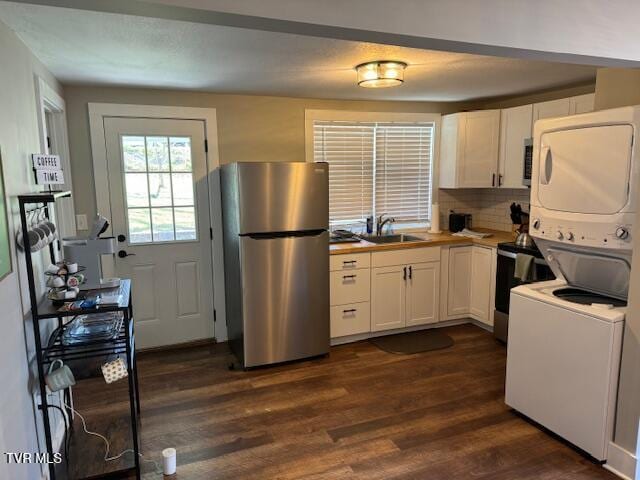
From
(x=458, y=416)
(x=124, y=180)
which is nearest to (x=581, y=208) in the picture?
(x=458, y=416)

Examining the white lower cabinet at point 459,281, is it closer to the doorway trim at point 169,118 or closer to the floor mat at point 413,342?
the floor mat at point 413,342

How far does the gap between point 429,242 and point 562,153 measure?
5.71 ft

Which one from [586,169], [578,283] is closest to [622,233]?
[586,169]

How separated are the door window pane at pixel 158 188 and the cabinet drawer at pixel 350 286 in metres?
1.37

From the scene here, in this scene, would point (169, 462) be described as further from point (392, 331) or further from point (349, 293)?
point (392, 331)

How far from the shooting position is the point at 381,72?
2.78 metres

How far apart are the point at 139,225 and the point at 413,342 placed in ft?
8.60

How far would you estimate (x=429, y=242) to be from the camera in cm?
402

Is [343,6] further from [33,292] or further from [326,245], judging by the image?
[326,245]

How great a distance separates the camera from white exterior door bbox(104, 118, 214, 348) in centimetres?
359

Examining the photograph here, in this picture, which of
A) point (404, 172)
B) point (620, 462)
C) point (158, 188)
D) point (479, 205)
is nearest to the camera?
point (620, 462)

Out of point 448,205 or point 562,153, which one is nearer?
point 562,153

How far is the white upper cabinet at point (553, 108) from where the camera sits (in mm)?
3486

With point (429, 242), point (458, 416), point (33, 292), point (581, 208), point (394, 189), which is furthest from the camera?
point (394, 189)
